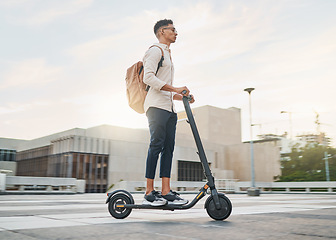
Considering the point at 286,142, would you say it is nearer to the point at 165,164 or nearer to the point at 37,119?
the point at 37,119

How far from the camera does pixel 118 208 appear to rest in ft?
9.89

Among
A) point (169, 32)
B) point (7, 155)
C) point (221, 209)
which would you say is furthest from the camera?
point (7, 155)

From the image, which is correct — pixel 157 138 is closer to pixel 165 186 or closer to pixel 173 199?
pixel 165 186

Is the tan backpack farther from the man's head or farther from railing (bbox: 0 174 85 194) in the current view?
railing (bbox: 0 174 85 194)

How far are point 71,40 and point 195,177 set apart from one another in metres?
34.3

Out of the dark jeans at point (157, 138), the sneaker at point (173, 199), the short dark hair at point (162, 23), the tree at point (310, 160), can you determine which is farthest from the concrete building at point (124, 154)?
the sneaker at point (173, 199)

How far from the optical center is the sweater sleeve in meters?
3.20

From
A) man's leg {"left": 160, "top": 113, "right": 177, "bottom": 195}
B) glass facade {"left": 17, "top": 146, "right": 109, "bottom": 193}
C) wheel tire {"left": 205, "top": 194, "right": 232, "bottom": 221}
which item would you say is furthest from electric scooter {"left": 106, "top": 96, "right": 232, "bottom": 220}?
glass facade {"left": 17, "top": 146, "right": 109, "bottom": 193}

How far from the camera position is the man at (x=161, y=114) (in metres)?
3.15

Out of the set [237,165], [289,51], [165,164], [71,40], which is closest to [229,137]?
[237,165]

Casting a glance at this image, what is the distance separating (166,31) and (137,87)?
0.74 metres

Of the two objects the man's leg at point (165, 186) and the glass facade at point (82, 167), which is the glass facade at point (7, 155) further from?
the man's leg at point (165, 186)

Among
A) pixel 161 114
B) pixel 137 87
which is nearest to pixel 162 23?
pixel 137 87

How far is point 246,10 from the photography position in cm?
1412
